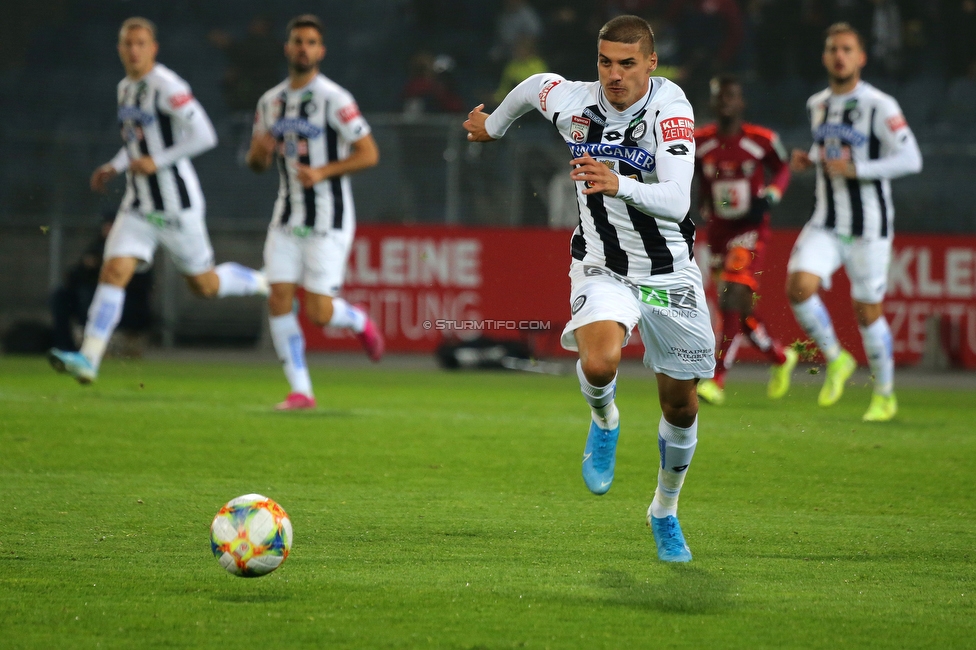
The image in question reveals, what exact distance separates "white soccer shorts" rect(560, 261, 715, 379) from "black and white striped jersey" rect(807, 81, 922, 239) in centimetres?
443

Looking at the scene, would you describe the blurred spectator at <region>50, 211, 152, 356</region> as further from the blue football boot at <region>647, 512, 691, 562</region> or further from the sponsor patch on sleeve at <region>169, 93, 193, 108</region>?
the blue football boot at <region>647, 512, 691, 562</region>

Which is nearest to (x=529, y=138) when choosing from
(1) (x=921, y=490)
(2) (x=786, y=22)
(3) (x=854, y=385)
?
(2) (x=786, y=22)

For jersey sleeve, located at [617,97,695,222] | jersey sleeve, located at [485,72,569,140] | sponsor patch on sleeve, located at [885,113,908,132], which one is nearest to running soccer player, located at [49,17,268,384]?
jersey sleeve, located at [485,72,569,140]

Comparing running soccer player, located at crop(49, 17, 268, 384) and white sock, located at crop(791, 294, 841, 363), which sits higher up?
running soccer player, located at crop(49, 17, 268, 384)

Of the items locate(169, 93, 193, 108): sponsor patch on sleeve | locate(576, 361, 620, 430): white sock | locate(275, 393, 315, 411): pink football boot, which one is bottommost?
locate(275, 393, 315, 411): pink football boot

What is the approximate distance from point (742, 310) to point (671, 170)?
5652 mm

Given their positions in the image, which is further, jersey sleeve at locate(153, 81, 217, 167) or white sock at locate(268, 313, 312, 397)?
jersey sleeve at locate(153, 81, 217, 167)

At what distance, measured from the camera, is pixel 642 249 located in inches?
183

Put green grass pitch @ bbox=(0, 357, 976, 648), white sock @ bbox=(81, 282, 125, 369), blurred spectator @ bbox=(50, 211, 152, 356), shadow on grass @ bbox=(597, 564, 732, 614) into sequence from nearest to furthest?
green grass pitch @ bbox=(0, 357, 976, 648) → shadow on grass @ bbox=(597, 564, 732, 614) → white sock @ bbox=(81, 282, 125, 369) → blurred spectator @ bbox=(50, 211, 152, 356)

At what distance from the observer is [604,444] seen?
496 cm

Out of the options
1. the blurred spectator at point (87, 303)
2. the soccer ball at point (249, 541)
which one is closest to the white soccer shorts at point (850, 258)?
the soccer ball at point (249, 541)

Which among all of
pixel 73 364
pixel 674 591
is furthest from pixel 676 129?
pixel 73 364

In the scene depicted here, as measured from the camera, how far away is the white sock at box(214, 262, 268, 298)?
956 cm

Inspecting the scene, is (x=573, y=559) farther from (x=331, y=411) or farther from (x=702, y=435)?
(x=331, y=411)
